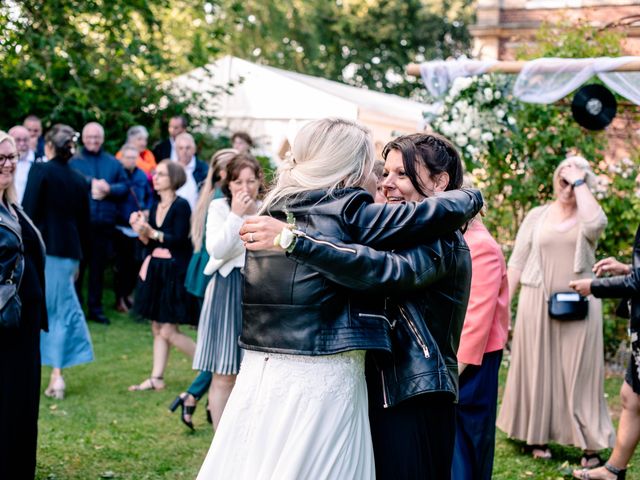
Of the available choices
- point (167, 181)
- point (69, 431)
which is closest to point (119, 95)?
point (167, 181)

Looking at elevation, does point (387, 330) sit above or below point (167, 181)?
below

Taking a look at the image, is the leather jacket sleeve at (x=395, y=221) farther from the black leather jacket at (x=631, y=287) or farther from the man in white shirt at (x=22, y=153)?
the man in white shirt at (x=22, y=153)

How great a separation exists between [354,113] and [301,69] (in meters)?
24.4

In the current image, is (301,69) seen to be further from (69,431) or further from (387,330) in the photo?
(387,330)

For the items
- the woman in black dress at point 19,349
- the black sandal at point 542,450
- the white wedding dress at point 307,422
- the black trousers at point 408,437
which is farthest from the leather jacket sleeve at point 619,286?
the woman in black dress at point 19,349

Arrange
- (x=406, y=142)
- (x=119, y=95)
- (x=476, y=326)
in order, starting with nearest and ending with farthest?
(x=406, y=142), (x=476, y=326), (x=119, y=95)

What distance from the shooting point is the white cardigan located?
574cm

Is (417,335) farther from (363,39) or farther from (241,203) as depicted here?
(363,39)

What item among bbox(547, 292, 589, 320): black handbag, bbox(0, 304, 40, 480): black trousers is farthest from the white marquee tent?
bbox(0, 304, 40, 480): black trousers

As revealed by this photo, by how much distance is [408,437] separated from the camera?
3.05 meters

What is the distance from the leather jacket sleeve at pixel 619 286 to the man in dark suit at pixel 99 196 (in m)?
7.04

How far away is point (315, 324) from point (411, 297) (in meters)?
0.37

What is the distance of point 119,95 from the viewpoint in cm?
1338

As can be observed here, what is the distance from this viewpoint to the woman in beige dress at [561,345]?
19.7 ft
